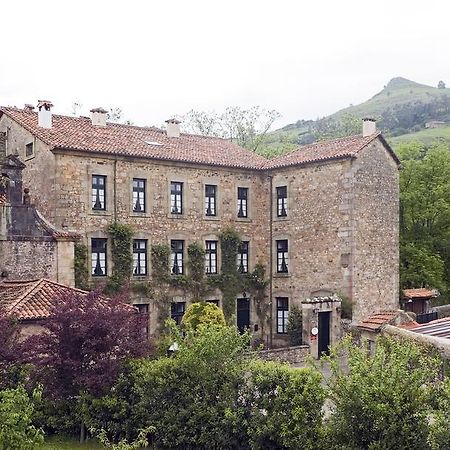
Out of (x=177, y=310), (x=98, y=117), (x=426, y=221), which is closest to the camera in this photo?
(x=177, y=310)

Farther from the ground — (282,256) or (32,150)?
(32,150)

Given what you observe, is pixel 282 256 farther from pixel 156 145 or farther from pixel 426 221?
pixel 426 221

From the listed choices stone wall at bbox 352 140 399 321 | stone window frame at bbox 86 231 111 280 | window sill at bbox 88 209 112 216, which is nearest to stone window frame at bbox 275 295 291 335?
stone wall at bbox 352 140 399 321

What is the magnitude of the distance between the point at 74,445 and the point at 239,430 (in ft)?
13.4

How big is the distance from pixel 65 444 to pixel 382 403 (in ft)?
25.1

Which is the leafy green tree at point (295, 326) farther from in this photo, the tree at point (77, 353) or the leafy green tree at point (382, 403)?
the leafy green tree at point (382, 403)

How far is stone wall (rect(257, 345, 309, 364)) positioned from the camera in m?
24.8

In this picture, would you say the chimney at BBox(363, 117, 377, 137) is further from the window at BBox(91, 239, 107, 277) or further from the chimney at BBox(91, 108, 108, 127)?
the window at BBox(91, 239, 107, 277)

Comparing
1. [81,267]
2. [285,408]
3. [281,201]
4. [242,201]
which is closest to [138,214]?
[81,267]

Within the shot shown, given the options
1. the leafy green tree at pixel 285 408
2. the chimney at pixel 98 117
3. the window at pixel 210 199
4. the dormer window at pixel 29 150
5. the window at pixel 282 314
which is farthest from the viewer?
the window at pixel 282 314

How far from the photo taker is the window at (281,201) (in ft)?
101

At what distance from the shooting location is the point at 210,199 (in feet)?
98.3

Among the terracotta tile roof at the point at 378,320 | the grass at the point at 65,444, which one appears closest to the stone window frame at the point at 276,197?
the terracotta tile roof at the point at 378,320

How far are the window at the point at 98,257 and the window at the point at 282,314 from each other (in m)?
8.62
